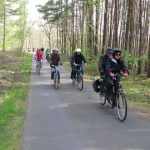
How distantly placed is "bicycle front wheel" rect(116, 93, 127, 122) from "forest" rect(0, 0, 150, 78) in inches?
542

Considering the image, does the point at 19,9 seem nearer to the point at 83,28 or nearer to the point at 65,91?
the point at 83,28

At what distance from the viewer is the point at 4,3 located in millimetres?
55250

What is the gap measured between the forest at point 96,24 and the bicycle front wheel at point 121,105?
13.8 m

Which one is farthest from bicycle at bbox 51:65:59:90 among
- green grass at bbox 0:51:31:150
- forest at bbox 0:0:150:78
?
forest at bbox 0:0:150:78

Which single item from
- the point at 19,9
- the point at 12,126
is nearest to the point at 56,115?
the point at 12,126

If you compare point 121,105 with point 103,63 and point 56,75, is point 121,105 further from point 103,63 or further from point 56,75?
point 56,75

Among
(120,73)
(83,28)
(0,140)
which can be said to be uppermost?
(83,28)

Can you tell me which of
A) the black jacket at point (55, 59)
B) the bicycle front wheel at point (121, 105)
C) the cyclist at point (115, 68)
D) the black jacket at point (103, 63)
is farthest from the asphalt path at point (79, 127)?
the black jacket at point (55, 59)

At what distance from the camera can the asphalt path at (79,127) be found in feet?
28.2

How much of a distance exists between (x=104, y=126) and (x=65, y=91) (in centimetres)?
810

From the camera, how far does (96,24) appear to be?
35.1 meters

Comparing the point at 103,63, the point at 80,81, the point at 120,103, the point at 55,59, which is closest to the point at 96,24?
the point at 55,59

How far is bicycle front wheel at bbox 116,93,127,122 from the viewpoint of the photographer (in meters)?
11.0

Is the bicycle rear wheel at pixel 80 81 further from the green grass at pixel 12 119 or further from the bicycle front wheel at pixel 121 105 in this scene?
the bicycle front wheel at pixel 121 105
